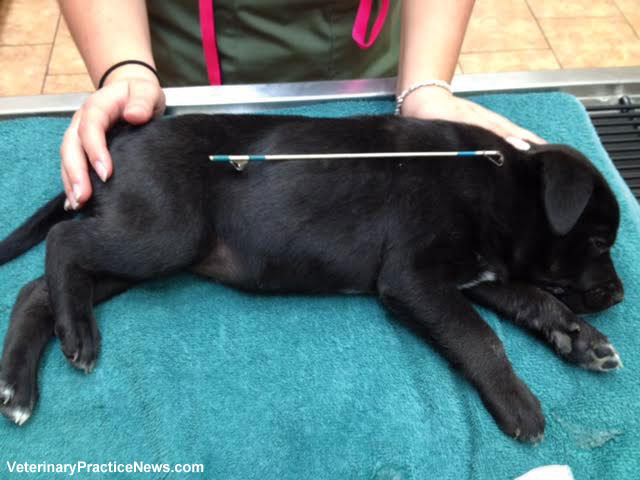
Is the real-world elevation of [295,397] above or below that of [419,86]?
below

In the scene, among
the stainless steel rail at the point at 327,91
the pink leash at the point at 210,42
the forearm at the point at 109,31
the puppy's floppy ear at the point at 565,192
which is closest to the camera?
the puppy's floppy ear at the point at 565,192

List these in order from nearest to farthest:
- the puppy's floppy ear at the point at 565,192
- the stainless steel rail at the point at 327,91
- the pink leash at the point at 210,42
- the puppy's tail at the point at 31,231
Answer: the puppy's floppy ear at the point at 565,192, the puppy's tail at the point at 31,231, the pink leash at the point at 210,42, the stainless steel rail at the point at 327,91

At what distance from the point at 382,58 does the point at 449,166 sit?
3.82 ft

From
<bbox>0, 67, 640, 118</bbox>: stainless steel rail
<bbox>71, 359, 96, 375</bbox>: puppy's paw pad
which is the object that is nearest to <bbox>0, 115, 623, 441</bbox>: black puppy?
<bbox>71, 359, 96, 375</bbox>: puppy's paw pad

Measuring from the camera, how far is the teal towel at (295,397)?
156 cm

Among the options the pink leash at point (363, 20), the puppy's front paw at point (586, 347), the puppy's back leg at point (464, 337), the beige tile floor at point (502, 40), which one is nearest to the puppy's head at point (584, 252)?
the puppy's front paw at point (586, 347)

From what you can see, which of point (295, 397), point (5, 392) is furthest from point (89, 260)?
point (295, 397)

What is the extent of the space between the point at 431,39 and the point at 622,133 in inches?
37.6

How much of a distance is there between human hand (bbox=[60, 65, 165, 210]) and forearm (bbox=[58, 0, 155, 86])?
0.54ft

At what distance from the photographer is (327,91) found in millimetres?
2562

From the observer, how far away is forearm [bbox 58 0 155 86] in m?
2.07

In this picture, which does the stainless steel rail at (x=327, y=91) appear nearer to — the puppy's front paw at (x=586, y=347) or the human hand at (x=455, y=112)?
the human hand at (x=455, y=112)

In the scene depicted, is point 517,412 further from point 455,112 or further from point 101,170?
point 101,170

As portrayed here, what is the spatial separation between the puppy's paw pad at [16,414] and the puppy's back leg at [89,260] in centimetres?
17
